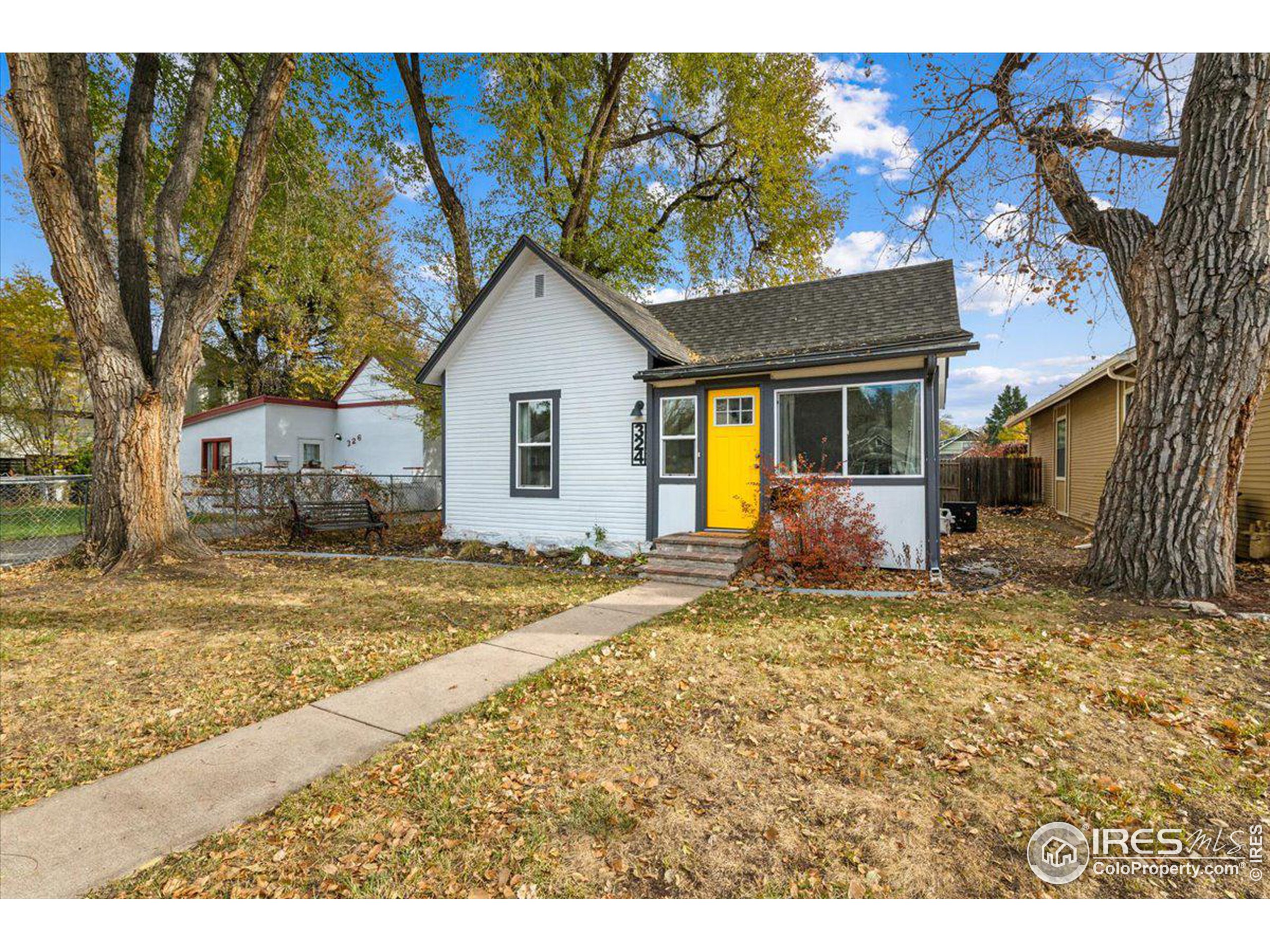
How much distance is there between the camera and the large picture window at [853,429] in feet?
26.4

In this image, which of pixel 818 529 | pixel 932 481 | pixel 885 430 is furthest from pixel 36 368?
pixel 932 481

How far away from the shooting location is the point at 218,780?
2.90m

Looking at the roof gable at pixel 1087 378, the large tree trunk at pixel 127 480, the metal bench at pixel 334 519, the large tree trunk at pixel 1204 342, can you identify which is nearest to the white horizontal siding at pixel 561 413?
the metal bench at pixel 334 519

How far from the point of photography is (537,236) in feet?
51.0

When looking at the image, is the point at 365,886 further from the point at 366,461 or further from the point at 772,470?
the point at 366,461

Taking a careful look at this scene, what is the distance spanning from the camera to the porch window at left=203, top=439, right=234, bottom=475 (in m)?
19.9

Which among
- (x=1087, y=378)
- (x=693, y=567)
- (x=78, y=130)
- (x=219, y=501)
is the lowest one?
(x=693, y=567)

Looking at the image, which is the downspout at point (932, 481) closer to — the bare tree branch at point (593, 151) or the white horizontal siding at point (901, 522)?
the white horizontal siding at point (901, 522)

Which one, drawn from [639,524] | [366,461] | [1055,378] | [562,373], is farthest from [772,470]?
[366,461]

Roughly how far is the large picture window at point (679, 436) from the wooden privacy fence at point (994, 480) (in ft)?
44.2

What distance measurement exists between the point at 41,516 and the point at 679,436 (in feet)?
34.5

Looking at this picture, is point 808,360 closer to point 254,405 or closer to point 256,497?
point 256,497

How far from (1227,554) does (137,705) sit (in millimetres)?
10037

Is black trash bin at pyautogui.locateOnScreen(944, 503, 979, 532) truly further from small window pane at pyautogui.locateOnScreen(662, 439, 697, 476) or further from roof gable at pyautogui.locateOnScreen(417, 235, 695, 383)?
roof gable at pyautogui.locateOnScreen(417, 235, 695, 383)
